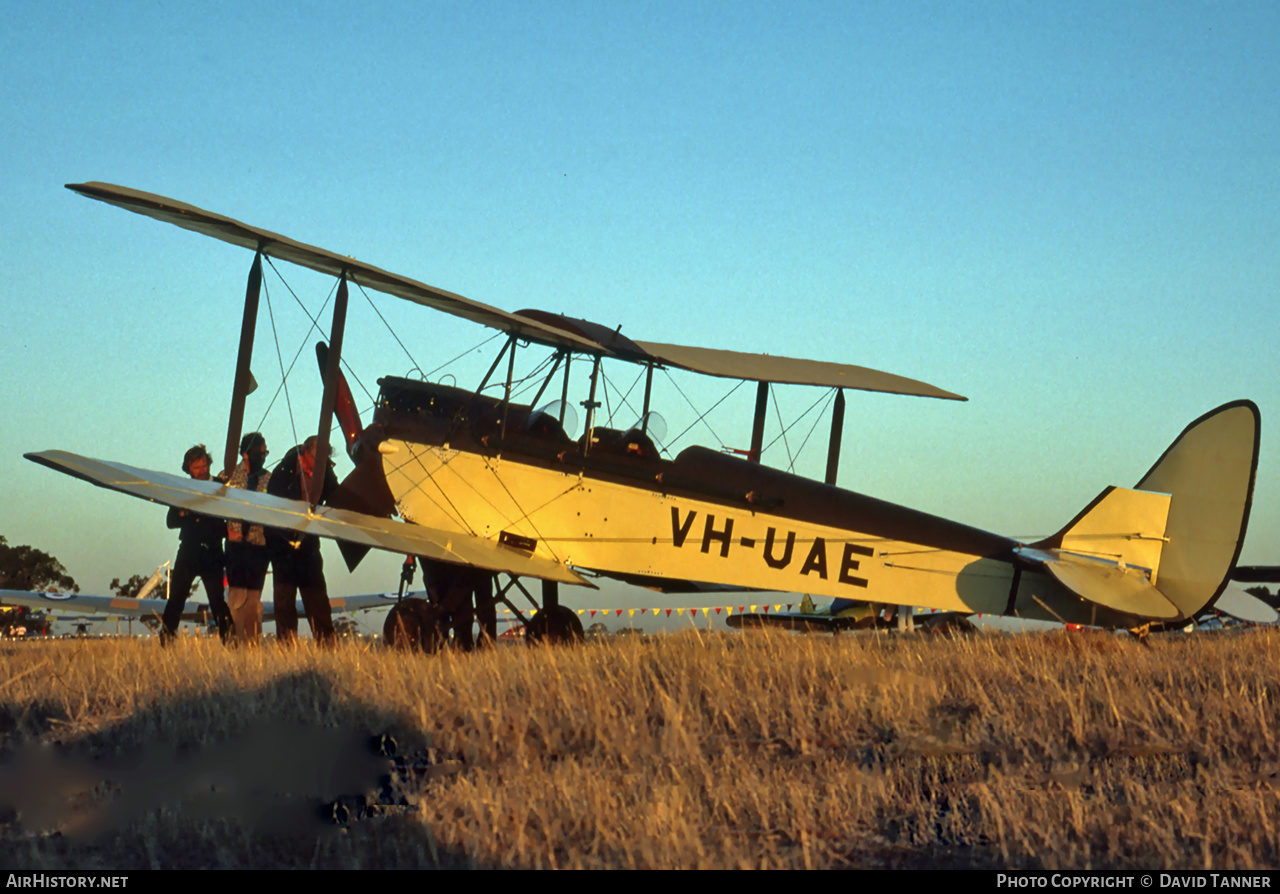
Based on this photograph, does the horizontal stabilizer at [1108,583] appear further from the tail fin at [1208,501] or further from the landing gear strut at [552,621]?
the landing gear strut at [552,621]

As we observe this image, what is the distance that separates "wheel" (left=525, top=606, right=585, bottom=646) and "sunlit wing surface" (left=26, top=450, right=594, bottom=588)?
748mm

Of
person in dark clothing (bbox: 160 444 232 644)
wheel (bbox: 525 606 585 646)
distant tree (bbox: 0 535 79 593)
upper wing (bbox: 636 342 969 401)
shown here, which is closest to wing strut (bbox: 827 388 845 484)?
upper wing (bbox: 636 342 969 401)

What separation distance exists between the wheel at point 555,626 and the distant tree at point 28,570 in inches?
1759

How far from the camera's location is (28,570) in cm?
4891

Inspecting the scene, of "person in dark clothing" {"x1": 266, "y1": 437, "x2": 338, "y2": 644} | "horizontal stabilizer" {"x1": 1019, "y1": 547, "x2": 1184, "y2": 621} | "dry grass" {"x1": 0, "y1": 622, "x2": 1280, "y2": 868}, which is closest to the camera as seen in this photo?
"dry grass" {"x1": 0, "y1": 622, "x2": 1280, "y2": 868}

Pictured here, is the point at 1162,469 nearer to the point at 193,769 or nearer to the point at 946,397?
the point at 946,397

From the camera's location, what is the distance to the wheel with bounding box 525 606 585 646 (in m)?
9.37

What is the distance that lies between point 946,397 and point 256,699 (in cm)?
719

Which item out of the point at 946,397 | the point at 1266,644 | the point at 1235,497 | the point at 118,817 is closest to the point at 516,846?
the point at 118,817

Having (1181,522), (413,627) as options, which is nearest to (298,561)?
(413,627)

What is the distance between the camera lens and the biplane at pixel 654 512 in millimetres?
8359

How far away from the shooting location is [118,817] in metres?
4.20

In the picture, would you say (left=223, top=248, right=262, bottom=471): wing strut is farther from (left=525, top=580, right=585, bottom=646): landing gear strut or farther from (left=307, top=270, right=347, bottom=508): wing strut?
(left=525, top=580, right=585, bottom=646): landing gear strut

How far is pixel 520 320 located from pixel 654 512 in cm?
200
